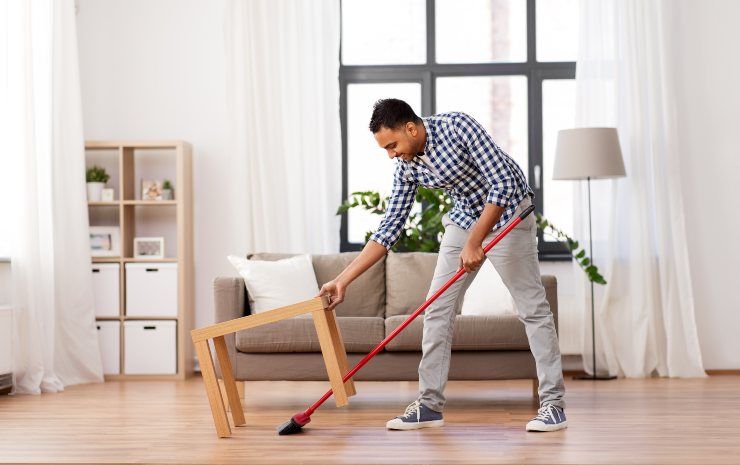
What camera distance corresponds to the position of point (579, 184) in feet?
17.9

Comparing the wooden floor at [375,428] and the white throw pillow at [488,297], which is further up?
the white throw pillow at [488,297]

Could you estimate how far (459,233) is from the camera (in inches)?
132

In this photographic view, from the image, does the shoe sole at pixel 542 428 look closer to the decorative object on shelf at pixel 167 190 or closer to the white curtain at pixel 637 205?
the white curtain at pixel 637 205

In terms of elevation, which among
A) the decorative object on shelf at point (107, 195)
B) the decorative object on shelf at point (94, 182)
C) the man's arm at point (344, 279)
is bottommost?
the man's arm at point (344, 279)

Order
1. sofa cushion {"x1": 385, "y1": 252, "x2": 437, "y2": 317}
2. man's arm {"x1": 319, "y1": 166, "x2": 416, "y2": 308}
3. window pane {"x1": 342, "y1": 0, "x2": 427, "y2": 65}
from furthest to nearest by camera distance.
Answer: window pane {"x1": 342, "y1": 0, "x2": 427, "y2": 65}, sofa cushion {"x1": 385, "y1": 252, "x2": 437, "y2": 317}, man's arm {"x1": 319, "y1": 166, "x2": 416, "y2": 308}

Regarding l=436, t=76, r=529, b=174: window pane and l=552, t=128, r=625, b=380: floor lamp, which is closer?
l=552, t=128, r=625, b=380: floor lamp

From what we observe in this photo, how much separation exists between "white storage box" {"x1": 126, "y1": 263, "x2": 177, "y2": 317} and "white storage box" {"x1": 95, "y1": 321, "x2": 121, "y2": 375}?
0.13 m

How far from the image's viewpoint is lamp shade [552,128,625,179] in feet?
16.5

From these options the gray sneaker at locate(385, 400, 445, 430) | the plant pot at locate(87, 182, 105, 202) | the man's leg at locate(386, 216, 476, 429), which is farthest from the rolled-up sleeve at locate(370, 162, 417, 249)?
the plant pot at locate(87, 182, 105, 202)

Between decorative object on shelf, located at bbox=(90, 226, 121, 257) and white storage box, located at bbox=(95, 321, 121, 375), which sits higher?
decorative object on shelf, located at bbox=(90, 226, 121, 257)

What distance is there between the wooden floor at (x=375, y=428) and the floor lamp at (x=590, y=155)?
1.14 meters

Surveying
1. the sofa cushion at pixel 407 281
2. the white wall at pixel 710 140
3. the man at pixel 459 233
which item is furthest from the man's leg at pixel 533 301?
the white wall at pixel 710 140

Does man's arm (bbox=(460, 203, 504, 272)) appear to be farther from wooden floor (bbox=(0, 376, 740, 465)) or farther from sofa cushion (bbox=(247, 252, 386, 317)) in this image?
sofa cushion (bbox=(247, 252, 386, 317))

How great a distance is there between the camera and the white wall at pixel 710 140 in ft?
17.9
